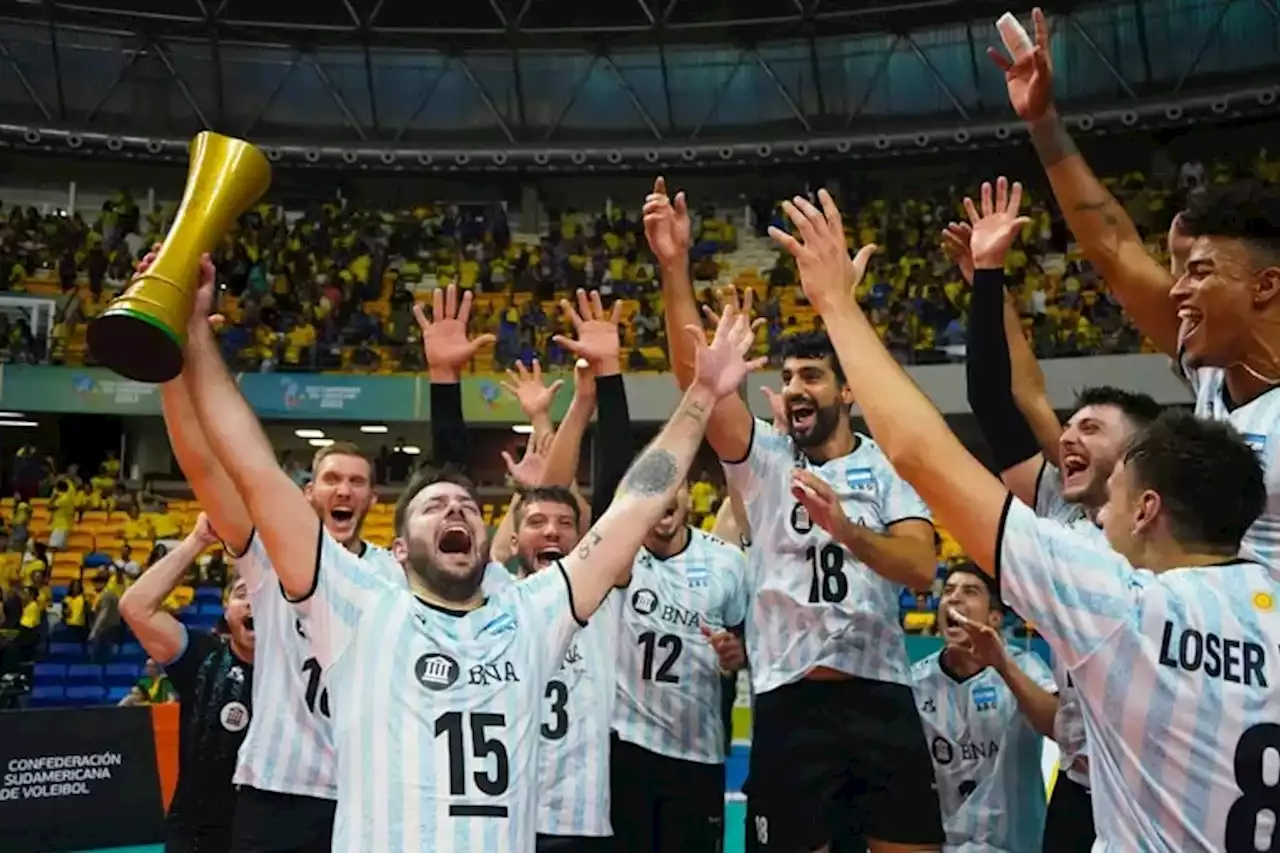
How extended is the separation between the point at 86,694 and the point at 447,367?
12.9 meters

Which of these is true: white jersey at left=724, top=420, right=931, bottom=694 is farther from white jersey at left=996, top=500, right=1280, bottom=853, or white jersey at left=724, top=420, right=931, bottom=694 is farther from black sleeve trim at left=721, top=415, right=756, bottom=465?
white jersey at left=996, top=500, right=1280, bottom=853

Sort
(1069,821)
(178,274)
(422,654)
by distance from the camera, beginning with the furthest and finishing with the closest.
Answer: (1069,821) < (422,654) < (178,274)

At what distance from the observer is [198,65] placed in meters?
23.7

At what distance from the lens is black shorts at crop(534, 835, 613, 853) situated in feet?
15.0

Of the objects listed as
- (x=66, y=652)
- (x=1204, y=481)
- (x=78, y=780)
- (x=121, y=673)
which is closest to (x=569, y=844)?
(x=1204, y=481)

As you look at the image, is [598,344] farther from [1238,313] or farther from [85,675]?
[85,675]

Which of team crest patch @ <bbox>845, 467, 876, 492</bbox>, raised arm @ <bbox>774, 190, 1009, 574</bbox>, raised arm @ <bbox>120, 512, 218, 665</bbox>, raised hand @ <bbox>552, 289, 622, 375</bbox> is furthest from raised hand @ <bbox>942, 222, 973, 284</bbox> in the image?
raised arm @ <bbox>120, 512, 218, 665</bbox>

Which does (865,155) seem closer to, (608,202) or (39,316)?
(608,202)

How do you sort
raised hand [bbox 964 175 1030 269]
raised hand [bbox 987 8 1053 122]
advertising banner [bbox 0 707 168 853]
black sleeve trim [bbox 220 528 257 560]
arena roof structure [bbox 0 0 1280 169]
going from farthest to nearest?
arena roof structure [bbox 0 0 1280 169] < advertising banner [bbox 0 707 168 853] < black sleeve trim [bbox 220 528 257 560] < raised hand [bbox 987 8 1053 122] < raised hand [bbox 964 175 1030 269]

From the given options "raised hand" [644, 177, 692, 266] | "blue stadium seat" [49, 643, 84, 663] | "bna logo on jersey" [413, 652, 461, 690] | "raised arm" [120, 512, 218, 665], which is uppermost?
"raised hand" [644, 177, 692, 266]

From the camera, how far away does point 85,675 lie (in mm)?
15570

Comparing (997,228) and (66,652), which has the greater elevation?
(997,228)

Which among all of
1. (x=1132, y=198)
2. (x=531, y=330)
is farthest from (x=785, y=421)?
(x=1132, y=198)

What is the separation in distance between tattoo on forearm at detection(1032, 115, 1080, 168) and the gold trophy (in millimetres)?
2207
